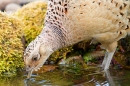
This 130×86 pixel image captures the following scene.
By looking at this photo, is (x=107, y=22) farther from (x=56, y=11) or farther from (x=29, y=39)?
(x=29, y=39)

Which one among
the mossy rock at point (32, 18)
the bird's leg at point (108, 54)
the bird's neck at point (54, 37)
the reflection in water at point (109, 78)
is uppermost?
the mossy rock at point (32, 18)

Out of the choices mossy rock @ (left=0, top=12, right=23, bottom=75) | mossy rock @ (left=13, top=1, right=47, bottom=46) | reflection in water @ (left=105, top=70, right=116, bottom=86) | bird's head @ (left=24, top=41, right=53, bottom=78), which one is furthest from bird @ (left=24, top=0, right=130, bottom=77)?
mossy rock @ (left=13, top=1, right=47, bottom=46)

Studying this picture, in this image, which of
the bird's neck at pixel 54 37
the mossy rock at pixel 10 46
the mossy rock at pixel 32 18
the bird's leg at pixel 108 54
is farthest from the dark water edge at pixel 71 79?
the mossy rock at pixel 32 18

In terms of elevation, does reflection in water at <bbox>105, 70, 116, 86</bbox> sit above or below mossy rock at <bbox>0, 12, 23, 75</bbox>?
below

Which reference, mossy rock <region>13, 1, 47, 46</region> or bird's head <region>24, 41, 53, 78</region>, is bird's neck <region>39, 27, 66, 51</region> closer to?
bird's head <region>24, 41, 53, 78</region>

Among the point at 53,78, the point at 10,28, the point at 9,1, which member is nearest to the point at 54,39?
the point at 53,78

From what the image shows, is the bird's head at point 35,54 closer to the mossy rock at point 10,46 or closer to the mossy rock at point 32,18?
the mossy rock at point 10,46
